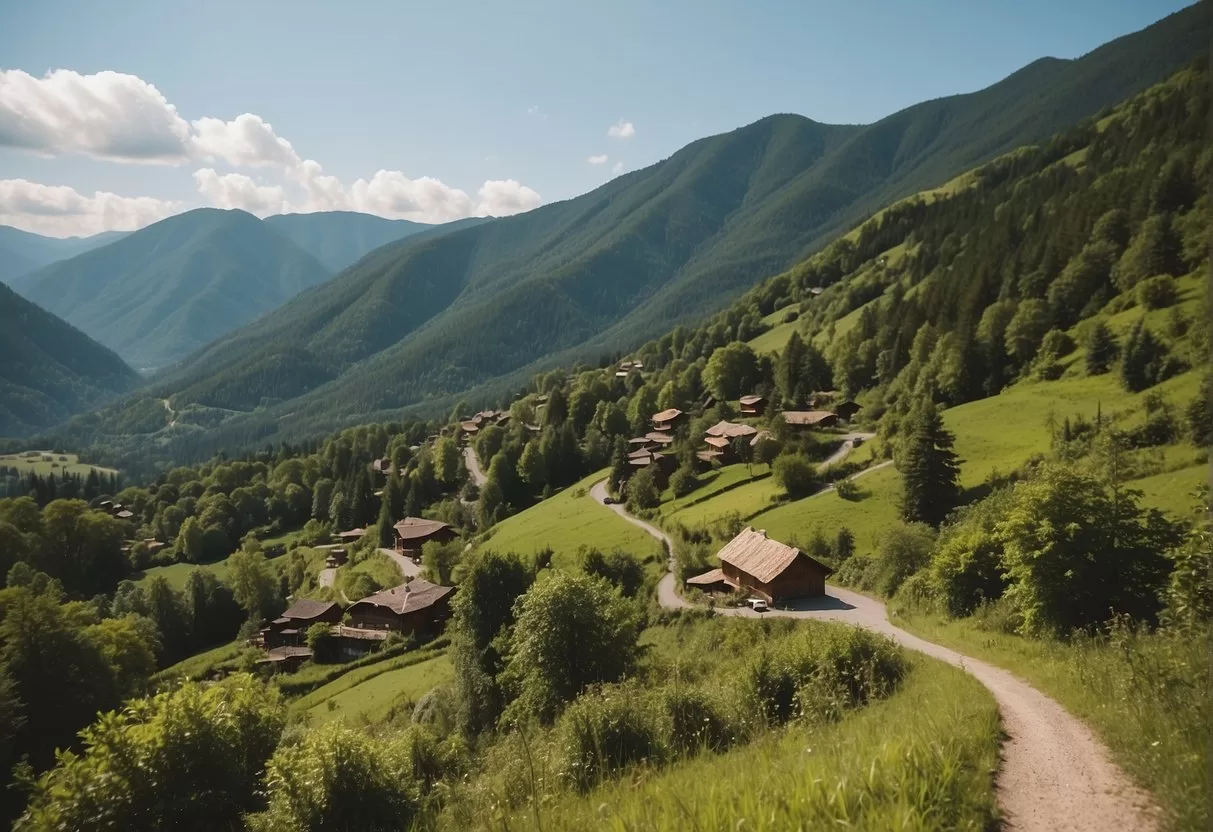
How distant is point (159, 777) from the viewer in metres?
12.8

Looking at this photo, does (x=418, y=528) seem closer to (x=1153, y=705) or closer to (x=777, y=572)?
(x=777, y=572)

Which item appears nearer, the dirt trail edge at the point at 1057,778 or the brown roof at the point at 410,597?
the dirt trail edge at the point at 1057,778

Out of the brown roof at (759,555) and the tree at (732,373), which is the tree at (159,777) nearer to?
the brown roof at (759,555)

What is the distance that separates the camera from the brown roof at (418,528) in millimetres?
90375

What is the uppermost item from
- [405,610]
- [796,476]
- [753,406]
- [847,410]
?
[753,406]

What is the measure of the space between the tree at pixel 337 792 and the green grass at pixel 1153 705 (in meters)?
10.1

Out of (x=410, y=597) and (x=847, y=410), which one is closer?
(x=410, y=597)

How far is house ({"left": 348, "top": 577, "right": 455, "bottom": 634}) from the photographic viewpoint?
61.7m

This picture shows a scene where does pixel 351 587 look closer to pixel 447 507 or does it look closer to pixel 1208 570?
pixel 447 507

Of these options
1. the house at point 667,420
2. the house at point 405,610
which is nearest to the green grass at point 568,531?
the house at point 405,610

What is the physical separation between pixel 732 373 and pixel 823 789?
350 ft

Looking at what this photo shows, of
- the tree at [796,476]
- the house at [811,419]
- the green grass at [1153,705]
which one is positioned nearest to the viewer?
the green grass at [1153,705]

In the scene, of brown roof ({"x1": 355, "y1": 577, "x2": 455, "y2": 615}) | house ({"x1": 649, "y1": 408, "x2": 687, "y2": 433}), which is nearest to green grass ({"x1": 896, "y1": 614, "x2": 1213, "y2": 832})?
brown roof ({"x1": 355, "y1": 577, "x2": 455, "y2": 615})

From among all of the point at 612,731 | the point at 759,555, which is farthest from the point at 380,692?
the point at 612,731
